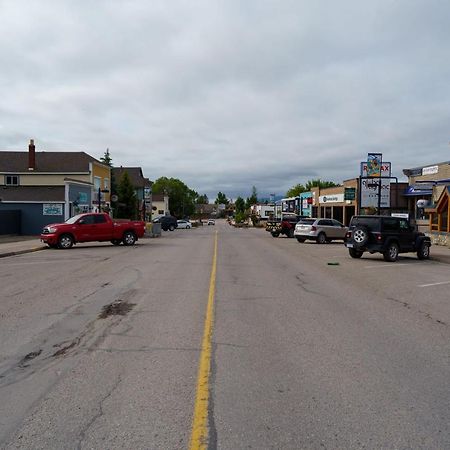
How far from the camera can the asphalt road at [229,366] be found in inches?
172

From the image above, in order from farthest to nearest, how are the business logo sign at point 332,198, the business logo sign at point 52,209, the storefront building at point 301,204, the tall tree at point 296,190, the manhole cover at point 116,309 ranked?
the tall tree at point 296,190 → the storefront building at point 301,204 → the business logo sign at point 332,198 → the business logo sign at point 52,209 → the manhole cover at point 116,309

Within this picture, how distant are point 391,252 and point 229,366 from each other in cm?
1623

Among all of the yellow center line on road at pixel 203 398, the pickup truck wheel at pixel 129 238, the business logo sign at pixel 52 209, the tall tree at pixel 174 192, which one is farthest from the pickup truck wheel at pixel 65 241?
the tall tree at pixel 174 192

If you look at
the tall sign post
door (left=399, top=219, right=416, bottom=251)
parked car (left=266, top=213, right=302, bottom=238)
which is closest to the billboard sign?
the tall sign post

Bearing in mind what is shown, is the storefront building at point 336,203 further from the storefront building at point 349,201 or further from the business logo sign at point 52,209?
the business logo sign at point 52,209

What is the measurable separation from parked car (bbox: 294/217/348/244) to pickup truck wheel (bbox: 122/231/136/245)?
11639mm

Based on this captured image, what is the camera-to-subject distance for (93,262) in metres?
19.7

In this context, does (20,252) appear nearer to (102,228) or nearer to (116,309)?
(102,228)

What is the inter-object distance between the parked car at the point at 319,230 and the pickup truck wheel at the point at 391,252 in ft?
44.3

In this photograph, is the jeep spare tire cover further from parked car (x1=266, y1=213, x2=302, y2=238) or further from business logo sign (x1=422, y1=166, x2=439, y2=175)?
business logo sign (x1=422, y1=166, x2=439, y2=175)

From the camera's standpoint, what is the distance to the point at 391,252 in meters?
21.0

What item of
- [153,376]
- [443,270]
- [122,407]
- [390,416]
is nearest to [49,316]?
[153,376]

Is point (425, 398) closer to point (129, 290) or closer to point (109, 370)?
point (109, 370)

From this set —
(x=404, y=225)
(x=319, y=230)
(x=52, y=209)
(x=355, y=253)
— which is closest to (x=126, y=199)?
(x=52, y=209)
